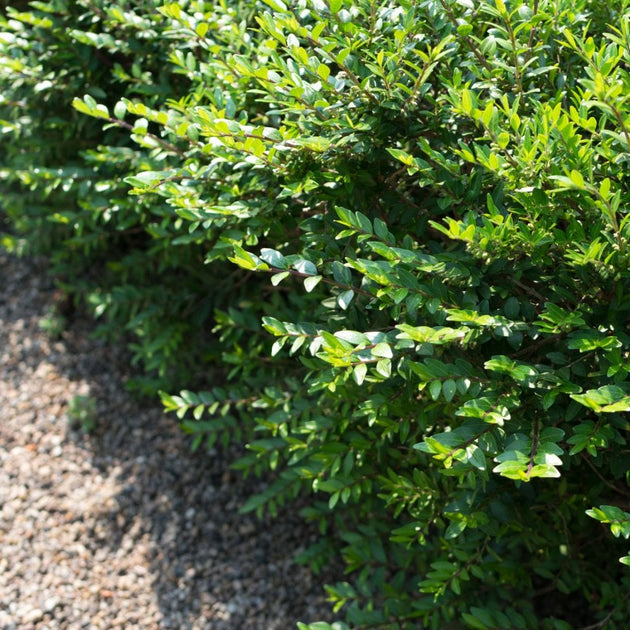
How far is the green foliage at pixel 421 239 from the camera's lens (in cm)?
194

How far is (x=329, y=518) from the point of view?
138 inches

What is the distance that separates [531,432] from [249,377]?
4.82 feet

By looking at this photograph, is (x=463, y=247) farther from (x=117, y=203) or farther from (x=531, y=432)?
(x=117, y=203)

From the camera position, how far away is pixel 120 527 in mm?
3549

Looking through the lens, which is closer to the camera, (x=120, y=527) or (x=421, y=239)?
(x=421, y=239)

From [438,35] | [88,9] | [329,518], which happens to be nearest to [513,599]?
[329,518]

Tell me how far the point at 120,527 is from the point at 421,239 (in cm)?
200

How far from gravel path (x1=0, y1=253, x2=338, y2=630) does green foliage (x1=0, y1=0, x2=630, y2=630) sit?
14.6 inches

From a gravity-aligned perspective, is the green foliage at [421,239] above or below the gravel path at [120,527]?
above

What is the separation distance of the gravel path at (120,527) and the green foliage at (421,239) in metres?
0.37

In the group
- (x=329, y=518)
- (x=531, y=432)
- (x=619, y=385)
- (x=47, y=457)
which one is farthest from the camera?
(x=47, y=457)

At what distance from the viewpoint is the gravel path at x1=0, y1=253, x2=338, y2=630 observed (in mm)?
3279

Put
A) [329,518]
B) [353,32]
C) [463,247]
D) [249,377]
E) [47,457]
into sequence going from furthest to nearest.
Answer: [47,457]
[329,518]
[249,377]
[463,247]
[353,32]

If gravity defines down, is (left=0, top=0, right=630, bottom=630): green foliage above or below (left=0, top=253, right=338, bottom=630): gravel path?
above
